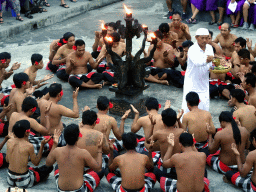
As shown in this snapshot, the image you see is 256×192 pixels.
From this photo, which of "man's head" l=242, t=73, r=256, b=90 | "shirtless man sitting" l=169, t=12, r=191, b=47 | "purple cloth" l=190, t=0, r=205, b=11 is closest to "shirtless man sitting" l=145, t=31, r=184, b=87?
"shirtless man sitting" l=169, t=12, r=191, b=47

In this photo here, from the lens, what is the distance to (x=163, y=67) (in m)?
8.95

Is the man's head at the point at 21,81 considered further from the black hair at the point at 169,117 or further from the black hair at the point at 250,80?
the black hair at the point at 250,80

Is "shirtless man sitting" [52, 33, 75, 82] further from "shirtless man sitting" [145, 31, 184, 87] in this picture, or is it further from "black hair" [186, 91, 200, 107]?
"black hair" [186, 91, 200, 107]

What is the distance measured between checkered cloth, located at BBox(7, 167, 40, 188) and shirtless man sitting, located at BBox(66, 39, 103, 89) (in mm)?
3298

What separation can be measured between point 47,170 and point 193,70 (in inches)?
111

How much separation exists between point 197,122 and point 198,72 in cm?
104

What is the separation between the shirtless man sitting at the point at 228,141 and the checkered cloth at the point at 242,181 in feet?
0.57

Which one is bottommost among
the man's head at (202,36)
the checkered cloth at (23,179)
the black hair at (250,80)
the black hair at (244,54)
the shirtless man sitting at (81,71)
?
the checkered cloth at (23,179)

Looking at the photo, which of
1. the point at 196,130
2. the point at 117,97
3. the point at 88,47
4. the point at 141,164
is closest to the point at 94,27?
the point at 88,47

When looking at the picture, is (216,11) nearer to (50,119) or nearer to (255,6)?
(255,6)

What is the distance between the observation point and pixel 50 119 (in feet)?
20.3

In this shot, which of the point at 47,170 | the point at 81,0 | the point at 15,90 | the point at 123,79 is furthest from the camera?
the point at 81,0

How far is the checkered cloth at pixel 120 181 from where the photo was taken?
493cm

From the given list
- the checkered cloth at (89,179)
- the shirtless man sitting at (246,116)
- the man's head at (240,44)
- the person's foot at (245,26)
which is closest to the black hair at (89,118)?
the checkered cloth at (89,179)
